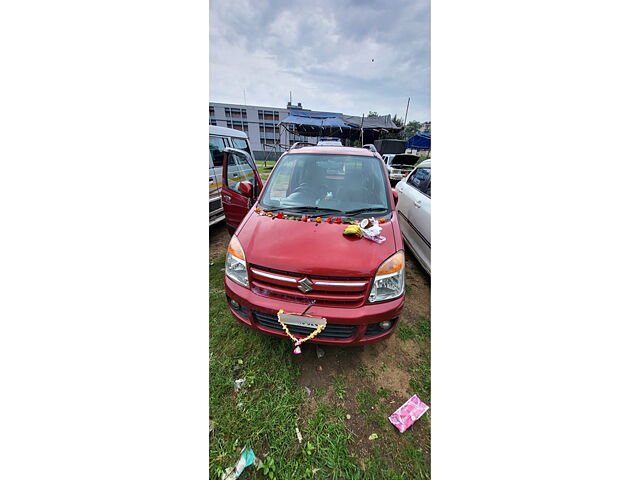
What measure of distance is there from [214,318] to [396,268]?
196 centimetres

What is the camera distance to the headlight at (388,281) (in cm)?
166

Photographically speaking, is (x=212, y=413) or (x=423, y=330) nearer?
(x=212, y=413)

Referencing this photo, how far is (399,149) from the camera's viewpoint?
14930 mm

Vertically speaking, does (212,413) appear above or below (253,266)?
below

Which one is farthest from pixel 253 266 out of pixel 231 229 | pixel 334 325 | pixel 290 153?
pixel 231 229

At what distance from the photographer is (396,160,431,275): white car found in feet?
10.4

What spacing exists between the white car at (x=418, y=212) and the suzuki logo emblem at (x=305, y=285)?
2128 mm

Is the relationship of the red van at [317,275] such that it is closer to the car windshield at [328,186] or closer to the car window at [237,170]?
the car windshield at [328,186]

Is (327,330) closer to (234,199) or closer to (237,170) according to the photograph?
(234,199)

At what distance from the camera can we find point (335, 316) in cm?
159

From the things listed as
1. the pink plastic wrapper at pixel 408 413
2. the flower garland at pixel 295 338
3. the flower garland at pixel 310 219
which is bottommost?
the pink plastic wrapper at pixel 408 413

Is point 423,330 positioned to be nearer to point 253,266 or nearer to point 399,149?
point 253,266

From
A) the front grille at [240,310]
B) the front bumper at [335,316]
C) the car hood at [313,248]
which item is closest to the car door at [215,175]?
the car hood at [313,248]

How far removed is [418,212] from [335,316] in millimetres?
2588
